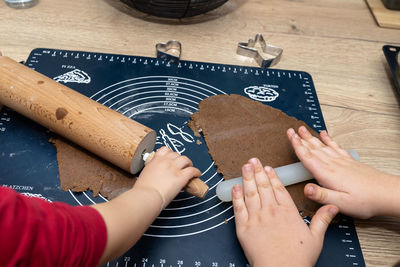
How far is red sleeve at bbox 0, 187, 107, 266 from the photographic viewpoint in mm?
378

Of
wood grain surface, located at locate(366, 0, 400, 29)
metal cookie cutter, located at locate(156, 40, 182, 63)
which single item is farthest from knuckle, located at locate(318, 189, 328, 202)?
wood grain surface, located at locate(366, 0, 400, 29)

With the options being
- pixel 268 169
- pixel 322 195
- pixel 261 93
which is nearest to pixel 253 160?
pixel 268 169

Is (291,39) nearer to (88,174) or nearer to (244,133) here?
(244,133)

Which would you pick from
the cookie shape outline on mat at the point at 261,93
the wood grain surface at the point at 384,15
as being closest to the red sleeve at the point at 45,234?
the cookie shape outline on mat at the point at 261,93

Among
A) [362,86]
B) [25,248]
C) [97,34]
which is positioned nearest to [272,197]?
[25,248]

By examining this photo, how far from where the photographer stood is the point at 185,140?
0.74 metres

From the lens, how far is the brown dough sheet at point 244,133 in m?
0.69

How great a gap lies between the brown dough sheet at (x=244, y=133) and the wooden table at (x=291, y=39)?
0.15m

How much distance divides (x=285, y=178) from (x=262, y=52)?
0.49 meters

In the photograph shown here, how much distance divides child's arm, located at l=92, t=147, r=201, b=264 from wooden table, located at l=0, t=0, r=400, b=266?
41cm

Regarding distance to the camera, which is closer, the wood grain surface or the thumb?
the thumb

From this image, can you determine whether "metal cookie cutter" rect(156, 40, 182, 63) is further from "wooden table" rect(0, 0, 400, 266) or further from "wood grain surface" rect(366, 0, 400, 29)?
"wood grain surface" rect(366, 0, 400, 29)

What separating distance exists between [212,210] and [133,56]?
514 millimetres

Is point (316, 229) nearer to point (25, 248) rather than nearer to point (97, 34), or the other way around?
point (25, 248)
